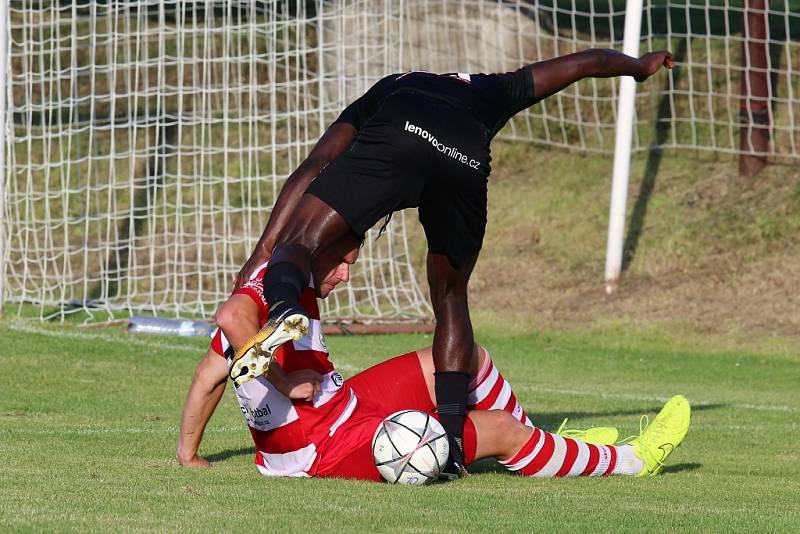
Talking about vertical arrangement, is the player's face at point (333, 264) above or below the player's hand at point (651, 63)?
below

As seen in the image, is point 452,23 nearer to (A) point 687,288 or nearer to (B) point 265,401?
(A) point 687,288

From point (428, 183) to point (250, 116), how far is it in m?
8.96

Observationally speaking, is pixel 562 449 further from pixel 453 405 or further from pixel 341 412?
pixel 341 412

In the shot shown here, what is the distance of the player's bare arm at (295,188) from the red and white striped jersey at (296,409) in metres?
0.13

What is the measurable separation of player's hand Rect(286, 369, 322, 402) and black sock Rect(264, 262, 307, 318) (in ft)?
1.49

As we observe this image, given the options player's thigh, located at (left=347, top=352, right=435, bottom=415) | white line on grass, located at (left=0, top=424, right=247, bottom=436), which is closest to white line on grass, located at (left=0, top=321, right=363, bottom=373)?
white line on grass, located at (left=0, top=424, right=247, bottom=436)

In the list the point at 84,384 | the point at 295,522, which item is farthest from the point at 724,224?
the point at 295,522

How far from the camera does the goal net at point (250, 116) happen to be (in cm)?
1453

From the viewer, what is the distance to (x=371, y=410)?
6.09 meters

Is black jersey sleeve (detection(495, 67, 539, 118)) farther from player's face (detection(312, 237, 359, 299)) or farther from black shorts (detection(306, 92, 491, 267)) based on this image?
player's face (detection(312, 237, 359, 299))

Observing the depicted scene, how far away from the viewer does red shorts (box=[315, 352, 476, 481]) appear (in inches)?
231

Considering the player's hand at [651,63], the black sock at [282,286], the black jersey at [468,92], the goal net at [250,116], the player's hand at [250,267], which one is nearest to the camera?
the black sock at [282,286]

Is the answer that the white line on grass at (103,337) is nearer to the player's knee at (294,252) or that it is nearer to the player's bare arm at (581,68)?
the player's bare arm at (581,68)

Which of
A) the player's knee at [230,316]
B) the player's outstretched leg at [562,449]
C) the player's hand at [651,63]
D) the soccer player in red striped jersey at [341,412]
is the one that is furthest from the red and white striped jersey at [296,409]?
the player's hand at [651,63]
